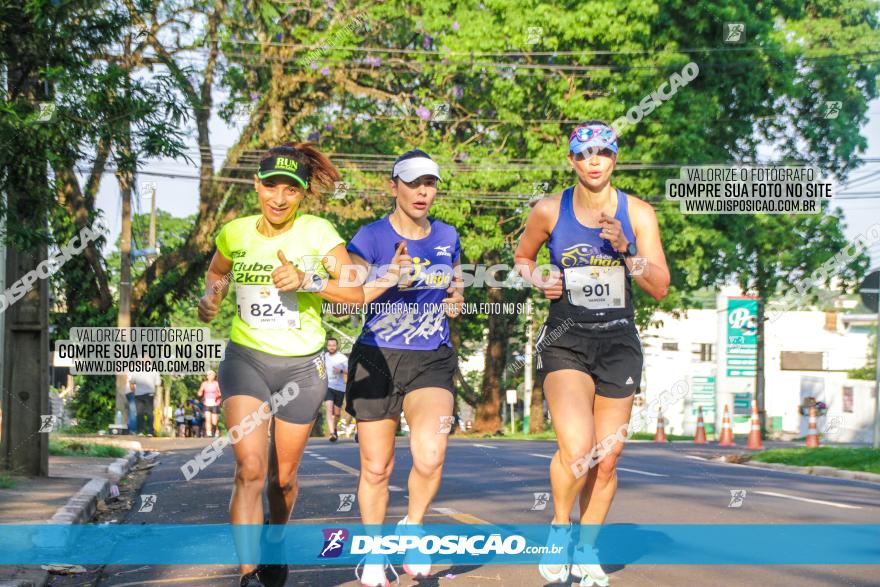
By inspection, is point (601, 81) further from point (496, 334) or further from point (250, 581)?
point (250, 581)

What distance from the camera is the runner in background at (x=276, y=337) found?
654 centimetres

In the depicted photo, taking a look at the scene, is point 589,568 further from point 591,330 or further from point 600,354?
point 591,330

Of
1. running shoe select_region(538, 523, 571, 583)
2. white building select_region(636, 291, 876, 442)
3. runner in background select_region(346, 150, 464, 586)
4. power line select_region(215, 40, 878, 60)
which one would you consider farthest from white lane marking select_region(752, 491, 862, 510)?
white building select_region(636, 291, 876, 442)

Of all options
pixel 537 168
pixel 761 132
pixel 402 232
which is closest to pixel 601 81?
pixel 537 168

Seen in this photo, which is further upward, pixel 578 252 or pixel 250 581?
pixel 578 252

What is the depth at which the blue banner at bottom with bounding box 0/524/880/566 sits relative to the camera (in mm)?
6906

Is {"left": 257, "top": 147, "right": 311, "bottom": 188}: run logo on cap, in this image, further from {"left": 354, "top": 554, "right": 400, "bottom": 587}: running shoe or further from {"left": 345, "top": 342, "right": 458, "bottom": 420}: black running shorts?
{"left": 354, "top": 554, "right": 400, "bottom": 587}: running shoe

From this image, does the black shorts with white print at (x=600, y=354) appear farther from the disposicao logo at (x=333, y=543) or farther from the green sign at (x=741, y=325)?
the green sign at (x=741, y=325)

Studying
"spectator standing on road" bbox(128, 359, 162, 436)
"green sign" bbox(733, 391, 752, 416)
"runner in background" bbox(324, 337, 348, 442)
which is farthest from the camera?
"green sign" bbox(733, 391, 752, 416)

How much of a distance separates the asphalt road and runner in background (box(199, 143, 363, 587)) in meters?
1.01

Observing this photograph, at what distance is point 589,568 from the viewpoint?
682 cm

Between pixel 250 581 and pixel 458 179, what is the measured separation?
2773 cm

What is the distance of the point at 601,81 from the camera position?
105 ft

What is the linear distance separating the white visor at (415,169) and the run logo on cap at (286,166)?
635 millimetres
